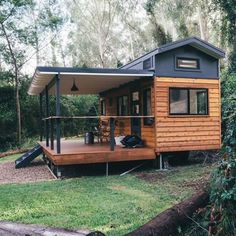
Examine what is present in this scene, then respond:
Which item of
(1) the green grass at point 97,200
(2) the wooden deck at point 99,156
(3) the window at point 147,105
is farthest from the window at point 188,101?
(1) the green grass at point 97,200

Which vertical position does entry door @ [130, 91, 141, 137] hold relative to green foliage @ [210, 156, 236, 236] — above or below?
above

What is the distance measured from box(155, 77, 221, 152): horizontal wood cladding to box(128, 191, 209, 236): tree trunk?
5312mm

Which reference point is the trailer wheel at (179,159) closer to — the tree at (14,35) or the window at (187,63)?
the window at (187,63)

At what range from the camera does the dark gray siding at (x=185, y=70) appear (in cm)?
1033

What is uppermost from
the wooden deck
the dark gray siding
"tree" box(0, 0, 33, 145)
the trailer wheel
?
"tree" box(0, 0, 33, 145)

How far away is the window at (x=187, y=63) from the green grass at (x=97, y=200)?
Answer: 10.6ft

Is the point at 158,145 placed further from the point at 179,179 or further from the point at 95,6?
the point at 95,6

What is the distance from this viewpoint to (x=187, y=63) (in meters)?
10.8

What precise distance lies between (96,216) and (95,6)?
81.8 ft

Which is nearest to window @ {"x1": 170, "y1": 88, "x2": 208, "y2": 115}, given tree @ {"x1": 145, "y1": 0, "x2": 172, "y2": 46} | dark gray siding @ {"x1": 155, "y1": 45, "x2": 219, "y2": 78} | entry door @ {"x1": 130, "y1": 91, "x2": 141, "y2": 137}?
dark gray siding @ {"x1": 155, "y1": 45, "x2": 219, "y2": 78}

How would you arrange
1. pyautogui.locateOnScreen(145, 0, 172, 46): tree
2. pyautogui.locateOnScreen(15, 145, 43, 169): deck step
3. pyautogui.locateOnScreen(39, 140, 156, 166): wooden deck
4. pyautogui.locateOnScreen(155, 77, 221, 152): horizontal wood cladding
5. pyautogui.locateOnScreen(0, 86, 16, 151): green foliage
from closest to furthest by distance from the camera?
pyautogui.locateOnScreen(39, 140, 156, 166): wooden deck < pyautogui.locateOnScreen(155, 77, 221, 152): horizontal wood cladding < pyautogui.locateOnScreen(15, 145, 43, 169): deck step < pyautogui.locateOnScreen(0, 86, 16, 151): green foliage < pyautogui.locateOnScreen(145, 0, 172, 46): tree

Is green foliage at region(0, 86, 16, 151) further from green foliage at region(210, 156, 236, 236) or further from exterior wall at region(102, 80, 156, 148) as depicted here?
green foliage at region(210, 156, 236, 236)

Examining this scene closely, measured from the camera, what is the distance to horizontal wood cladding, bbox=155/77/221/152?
10.3 m

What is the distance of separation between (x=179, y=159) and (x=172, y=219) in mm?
7341
